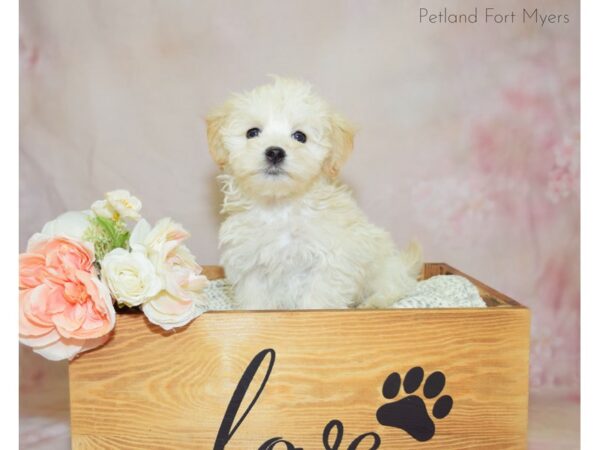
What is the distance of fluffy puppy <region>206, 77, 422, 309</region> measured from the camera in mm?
2891

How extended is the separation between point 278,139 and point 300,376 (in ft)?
3.38

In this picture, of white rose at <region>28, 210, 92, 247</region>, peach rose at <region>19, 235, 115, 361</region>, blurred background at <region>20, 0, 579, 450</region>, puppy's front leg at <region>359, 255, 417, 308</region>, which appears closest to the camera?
peach rose at <region>19, 235, 115, 361</region>

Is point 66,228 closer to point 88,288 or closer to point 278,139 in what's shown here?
point 88,288

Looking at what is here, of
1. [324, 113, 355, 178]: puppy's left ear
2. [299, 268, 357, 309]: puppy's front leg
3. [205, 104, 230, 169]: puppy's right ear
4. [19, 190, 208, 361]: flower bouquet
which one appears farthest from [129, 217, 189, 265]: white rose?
[324, 113, 355, 178]: puppy's left ear

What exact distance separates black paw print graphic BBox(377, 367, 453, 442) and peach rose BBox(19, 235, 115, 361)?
1.13 m

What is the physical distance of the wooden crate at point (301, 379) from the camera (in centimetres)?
257

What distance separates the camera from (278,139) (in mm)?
2879

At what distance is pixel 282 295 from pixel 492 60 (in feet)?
6.95

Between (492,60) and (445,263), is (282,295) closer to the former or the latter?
(445,263)

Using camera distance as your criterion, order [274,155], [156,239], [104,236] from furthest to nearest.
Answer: [274,155]
[104,236]
[156,239]

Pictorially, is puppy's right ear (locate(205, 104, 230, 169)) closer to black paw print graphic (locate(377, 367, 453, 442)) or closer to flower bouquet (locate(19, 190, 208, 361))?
flower bouquet (locate(19, 190, 208, 361))

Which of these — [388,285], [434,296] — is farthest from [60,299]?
[434,296]

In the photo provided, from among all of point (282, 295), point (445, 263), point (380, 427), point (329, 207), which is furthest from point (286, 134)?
point (445, 263)

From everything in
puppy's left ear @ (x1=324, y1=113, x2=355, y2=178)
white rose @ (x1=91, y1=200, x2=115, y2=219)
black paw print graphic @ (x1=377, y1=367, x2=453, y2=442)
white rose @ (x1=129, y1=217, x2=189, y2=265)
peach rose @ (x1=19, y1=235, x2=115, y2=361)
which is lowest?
black paw print graphic @ (x1=377, y1=367, x2=453, y2=442)
